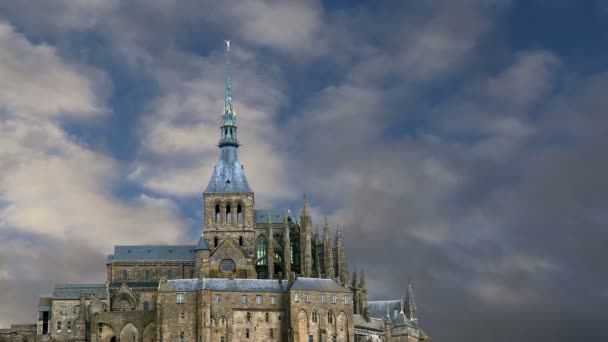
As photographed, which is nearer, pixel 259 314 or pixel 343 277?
pixel 259 314

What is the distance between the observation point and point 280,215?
141375 millimetres

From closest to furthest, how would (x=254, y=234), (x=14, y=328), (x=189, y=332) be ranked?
(x=189, y=332) < (x=14, y=328) < (x=254, y=234)

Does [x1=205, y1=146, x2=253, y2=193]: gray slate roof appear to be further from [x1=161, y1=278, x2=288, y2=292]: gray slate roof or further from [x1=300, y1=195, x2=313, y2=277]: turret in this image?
[x1=161, y1=278, x2=288, y2=292]: gray slate roof

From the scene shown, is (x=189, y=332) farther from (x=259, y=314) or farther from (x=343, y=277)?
(x=343, y=277)

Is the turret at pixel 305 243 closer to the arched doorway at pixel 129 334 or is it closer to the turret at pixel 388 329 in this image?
the turret at pixel 388 329

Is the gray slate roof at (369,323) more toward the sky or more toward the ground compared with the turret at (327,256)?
more toward the ground

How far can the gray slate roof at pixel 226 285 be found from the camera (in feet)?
Answer: 398

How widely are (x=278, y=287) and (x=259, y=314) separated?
4147 millimetres

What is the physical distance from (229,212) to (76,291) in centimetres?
2271

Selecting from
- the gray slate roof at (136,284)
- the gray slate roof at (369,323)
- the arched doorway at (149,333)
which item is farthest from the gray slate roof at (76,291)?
the gray slate roof at (369,323)

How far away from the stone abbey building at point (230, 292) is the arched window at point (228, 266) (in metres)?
0.17

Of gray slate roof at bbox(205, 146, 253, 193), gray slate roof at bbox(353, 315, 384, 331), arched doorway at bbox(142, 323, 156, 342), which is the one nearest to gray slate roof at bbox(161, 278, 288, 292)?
arched doorway at bbox(142, 323, 156, 342)

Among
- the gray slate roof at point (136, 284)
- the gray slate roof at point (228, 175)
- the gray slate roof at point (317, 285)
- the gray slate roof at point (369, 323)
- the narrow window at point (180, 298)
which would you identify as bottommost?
the gray slate roof at point (369, 323)

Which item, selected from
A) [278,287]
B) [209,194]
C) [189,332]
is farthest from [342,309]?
[209,194]
